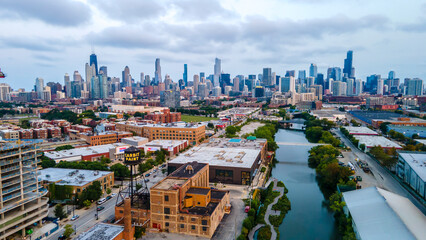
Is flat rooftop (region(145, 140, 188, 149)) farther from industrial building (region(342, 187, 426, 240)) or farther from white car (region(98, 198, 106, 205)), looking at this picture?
industrial building (region(342, 187, 426, 240))

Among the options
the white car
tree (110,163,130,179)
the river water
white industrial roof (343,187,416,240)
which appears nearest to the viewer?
white industrial roof (343,187,416,240)

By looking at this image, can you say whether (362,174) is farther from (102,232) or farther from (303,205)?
(102,232)

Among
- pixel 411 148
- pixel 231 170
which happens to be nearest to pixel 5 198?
pixel 231 170

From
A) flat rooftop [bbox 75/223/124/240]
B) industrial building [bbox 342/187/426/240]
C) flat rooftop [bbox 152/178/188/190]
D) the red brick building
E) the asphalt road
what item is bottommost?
the asphalt road

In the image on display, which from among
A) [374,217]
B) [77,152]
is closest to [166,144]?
[77,152]

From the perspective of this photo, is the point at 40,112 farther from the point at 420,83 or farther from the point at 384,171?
the point at 420,83

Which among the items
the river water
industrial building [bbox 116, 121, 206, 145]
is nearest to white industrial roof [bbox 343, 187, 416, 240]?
the river water

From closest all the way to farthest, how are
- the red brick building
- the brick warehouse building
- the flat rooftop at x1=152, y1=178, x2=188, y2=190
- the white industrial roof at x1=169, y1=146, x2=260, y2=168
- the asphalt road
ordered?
the brick warehouse building < the flat rooftop at x1=152, y1=178, x2=188, y2=190 < the asphalt road < the white industrial roof at x1=169, y1=146, x2=260, y2=168 < the red brick building
